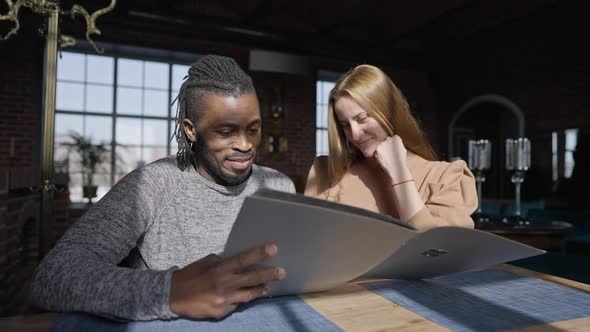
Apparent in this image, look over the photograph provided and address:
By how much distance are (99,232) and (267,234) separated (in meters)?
0.36

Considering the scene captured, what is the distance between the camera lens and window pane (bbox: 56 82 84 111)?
5.17 m

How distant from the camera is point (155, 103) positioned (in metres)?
5.68

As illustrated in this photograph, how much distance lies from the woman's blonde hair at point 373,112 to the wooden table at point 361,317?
672 mm

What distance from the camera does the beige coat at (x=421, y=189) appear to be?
40.3 inches

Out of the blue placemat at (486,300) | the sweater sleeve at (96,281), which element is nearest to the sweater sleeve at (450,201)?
the blue placemat at (486,300)

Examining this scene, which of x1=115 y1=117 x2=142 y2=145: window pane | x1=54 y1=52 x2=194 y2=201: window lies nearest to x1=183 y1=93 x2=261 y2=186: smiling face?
x1=54 y1=52 x2=194 y2=201: window

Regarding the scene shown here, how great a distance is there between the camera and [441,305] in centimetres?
60

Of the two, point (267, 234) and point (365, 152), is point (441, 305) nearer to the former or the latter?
point (267, 234)

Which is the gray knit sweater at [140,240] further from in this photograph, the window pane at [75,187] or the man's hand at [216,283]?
the window pane at [75,187]

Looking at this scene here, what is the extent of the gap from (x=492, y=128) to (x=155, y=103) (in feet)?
17.0

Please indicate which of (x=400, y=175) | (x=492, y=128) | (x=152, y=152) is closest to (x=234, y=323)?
(x=400, y=175)

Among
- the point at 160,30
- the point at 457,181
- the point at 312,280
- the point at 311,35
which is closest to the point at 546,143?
the point at 311,35

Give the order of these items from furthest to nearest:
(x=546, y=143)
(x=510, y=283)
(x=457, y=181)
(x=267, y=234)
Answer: (x=546, y=143) < (x=457, y=181) < (x=510, y=283) < (x=267, y=234)

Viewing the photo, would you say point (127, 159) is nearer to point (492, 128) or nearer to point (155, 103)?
point (155, 103)
